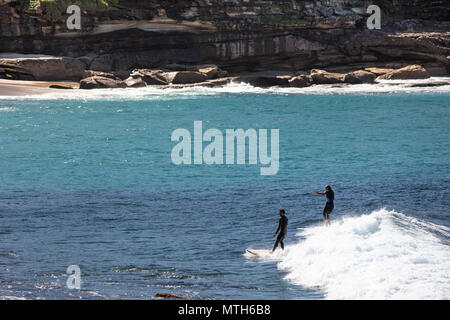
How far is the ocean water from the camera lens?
15.9 metres

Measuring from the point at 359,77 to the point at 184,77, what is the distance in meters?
16.2

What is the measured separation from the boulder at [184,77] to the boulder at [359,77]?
13647 millimetres

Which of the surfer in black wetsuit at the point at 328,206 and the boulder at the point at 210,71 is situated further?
the boulder at the point at 210,71

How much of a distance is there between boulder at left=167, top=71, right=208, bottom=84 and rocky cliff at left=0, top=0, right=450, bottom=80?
442 centimetres

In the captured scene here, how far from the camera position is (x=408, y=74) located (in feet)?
214

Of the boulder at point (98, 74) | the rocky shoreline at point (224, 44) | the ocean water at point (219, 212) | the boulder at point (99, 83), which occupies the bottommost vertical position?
the ocean water at point (219, 212)

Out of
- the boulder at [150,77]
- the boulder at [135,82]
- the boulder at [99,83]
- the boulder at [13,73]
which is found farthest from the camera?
the boulder at [150,77]

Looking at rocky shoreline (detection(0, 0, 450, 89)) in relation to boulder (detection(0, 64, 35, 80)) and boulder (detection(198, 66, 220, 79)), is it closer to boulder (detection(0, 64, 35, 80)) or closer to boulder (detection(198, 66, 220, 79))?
boulder (detection(198, 66, 220, 79))

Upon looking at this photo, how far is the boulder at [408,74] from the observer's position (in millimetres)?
65062

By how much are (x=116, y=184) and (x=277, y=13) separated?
47.6 meters

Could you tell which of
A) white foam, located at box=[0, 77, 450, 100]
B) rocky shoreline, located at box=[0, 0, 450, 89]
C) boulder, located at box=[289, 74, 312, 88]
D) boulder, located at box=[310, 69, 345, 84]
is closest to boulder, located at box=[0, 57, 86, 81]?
rocky shoreline, located at box=[0, 0, 450, 89]

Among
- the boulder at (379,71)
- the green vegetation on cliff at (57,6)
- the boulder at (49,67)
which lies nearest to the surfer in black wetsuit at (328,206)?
the boulder at (49,67)

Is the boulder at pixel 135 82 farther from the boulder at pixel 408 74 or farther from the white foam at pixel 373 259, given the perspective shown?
the white foam at pixel 373 259
